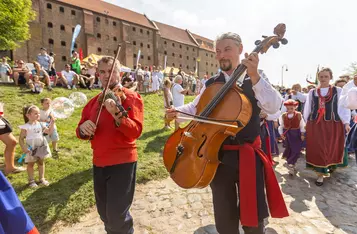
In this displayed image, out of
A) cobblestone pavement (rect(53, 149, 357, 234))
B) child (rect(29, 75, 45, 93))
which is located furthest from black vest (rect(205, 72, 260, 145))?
child (rect(29, 75, 45, 93))

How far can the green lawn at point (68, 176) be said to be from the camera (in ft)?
11.2

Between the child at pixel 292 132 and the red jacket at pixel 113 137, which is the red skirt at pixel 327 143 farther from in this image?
the red jacket at pixel 113 137

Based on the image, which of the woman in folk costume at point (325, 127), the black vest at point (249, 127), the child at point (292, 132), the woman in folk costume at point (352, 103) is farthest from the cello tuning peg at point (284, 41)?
the child at point (292, 132)

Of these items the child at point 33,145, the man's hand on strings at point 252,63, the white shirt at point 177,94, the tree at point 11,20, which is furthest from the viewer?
the tree at point 11,20

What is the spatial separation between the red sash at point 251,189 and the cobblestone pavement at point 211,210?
134cm

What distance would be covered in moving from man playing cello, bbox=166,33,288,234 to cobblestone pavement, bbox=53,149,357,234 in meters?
1.25

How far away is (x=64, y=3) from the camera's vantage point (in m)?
34.0

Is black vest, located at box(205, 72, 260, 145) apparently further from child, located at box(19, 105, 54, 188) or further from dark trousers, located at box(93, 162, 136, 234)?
child, located at box(19, 105, 54, 188)

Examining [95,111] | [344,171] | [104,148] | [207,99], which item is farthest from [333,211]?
[95,111]

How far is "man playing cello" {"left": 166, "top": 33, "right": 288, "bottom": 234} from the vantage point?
1834mm

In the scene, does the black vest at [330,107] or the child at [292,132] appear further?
the child at [292,132]

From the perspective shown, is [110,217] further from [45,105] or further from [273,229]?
[45,105]

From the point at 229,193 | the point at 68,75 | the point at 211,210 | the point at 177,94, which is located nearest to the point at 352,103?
the point at 229,193

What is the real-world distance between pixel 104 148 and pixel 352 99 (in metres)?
3.33
